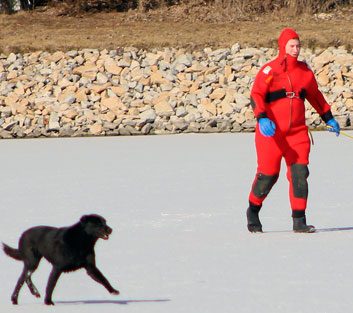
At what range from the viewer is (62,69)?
69.0 feet

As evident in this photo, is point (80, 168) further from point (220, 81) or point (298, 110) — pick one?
point (220, 81)

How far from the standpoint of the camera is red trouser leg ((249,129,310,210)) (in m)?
6.92

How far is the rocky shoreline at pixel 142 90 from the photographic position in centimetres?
1794

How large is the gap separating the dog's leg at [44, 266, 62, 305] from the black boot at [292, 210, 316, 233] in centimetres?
279

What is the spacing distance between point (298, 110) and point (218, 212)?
5.31 ft

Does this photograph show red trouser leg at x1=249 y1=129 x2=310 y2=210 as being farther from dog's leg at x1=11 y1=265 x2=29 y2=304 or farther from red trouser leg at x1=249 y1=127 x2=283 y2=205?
dog's leg at x1=11 y1=265 x2=29 y2=304

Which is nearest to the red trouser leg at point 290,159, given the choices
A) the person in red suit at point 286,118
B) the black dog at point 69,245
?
the person in red suit at point 286,118

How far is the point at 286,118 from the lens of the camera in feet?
22.5

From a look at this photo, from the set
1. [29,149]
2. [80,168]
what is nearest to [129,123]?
[29,149]

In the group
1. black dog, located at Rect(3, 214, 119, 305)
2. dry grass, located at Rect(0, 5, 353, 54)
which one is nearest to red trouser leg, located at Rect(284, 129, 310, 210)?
black dog, located at Rect(3, 214, 119, 305)

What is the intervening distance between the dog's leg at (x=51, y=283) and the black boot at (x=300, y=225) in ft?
9.14

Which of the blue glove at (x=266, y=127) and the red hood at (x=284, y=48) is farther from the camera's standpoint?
the red hood at (x=284, y=48)

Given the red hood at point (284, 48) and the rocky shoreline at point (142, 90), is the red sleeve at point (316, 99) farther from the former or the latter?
the rocky shoreline at point (142, 90)

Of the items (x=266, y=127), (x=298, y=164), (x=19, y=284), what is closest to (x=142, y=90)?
(x=298, y=164)
